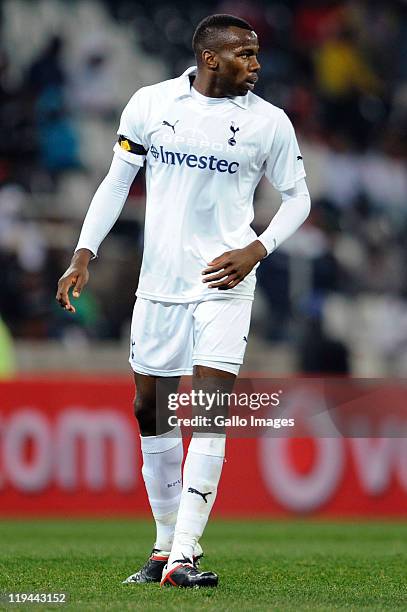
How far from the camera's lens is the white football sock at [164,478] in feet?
19.4

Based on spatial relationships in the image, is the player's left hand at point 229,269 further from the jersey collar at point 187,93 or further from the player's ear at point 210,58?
the player's ear at point 210,58

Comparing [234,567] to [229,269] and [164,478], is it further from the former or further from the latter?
[229,269]

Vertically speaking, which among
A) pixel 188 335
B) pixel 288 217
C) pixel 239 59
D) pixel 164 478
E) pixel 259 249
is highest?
pixel 239 59

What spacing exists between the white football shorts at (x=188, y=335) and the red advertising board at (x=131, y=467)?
17.4 ft

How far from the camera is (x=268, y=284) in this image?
13195 millimetres

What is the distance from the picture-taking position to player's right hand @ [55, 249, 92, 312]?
5.59 m

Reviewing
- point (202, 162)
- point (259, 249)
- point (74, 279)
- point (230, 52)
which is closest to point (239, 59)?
point (230, 52)

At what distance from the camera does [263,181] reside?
14.3 m

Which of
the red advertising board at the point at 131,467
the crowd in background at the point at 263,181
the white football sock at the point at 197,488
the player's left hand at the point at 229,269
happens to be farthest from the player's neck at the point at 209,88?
the crowd in background at the point at 263,181

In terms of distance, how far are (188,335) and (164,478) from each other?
26.7 inches

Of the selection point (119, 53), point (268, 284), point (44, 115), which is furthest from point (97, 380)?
point (119, 53)

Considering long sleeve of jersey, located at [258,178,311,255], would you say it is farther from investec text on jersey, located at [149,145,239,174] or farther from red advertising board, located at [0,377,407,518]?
red advertising board, located at [0,377,407,518]

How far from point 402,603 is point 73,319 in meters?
8.08

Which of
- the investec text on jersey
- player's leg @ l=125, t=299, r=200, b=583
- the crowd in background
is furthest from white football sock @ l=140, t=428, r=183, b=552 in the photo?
the crowd in background
